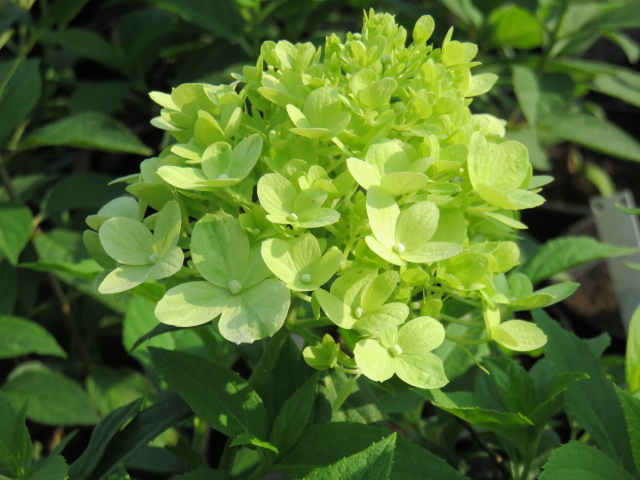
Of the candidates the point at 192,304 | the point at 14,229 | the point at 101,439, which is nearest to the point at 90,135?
the point at 14,229

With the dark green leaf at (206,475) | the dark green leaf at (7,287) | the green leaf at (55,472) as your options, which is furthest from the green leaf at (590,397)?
the dark green leaf at (7,287)

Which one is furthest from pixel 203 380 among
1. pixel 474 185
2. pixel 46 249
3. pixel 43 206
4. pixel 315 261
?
pixel 43 206

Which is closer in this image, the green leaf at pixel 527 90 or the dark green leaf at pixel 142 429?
the dark green leaf at pixel 142 429

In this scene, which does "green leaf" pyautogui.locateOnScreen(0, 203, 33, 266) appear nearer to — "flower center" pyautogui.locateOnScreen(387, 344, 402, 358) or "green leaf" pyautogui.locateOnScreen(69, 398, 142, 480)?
"green leaf" pyautogui.locateOnScreen(69, 398, 142, 480)

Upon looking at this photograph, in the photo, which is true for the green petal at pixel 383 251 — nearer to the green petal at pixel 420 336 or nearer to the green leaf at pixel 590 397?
the green petal at pixel 420 336

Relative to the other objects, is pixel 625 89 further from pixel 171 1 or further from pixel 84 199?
pixel 84 199

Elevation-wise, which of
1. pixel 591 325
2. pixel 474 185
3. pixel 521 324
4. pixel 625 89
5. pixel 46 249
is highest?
pixel 474 185
